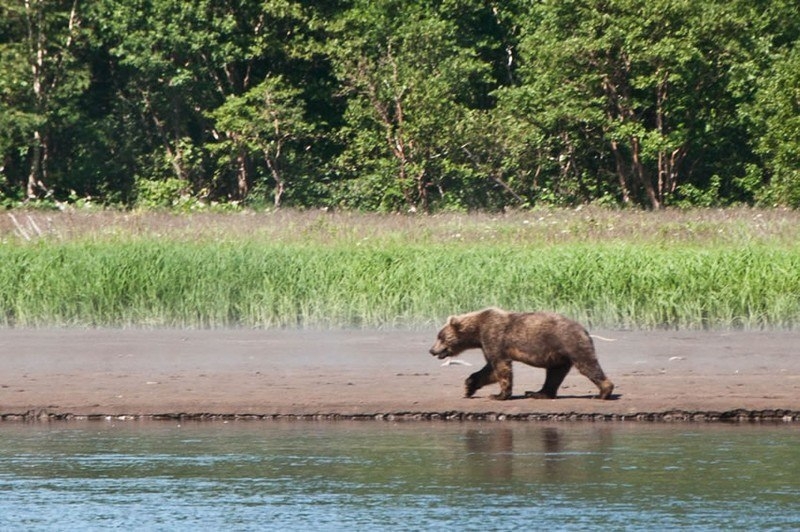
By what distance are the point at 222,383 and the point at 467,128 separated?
1991cm

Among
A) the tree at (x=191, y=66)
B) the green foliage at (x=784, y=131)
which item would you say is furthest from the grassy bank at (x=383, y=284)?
the tree at (x=191, y=66)

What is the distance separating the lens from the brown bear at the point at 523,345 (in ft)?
33.3

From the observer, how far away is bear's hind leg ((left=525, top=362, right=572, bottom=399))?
34.6 feet

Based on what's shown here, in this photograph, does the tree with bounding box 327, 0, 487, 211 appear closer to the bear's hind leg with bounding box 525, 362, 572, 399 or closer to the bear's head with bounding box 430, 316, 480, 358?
the bear's head with bounding box 430, 316, 480, 358

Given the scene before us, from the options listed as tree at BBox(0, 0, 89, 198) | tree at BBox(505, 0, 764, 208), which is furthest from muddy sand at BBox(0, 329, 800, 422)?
tree at BBox(0, 0, 89, 198)

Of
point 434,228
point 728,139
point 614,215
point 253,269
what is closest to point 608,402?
point 253,269

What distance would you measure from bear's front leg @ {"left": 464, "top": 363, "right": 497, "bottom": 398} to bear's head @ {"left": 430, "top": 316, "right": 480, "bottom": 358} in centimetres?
25

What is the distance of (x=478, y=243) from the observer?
18547mm

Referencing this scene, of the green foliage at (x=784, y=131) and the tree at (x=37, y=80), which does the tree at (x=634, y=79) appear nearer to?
the green foliage at (x=784, y=131)

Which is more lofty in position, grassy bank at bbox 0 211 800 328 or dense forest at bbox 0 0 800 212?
dense forest at bbox 0 0 800 212

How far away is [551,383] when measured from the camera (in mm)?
10648

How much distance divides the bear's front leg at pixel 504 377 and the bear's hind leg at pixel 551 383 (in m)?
0.25

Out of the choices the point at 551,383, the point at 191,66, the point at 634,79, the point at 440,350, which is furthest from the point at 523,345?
the point at 191,66

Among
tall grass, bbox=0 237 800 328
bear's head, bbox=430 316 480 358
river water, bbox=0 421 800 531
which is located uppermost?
tall grass, bbox=0 237 800 328
